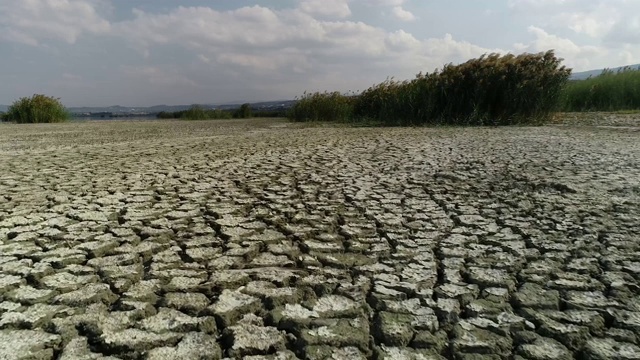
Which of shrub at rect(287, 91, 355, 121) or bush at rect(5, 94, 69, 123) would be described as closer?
shrub at rect(287, 91, 355, 121)

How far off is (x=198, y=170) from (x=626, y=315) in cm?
342

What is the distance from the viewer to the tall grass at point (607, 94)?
1322 cm

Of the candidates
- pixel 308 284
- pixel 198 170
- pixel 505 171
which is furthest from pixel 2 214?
pixel 505 171

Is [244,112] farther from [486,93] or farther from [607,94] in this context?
[607,94]

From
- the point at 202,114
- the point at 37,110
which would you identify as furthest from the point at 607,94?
the point at 37,110

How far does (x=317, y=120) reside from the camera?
14664 millimetres

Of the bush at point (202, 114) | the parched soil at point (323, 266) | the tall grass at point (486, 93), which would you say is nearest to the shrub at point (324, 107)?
the tall grass at point (486, 93)

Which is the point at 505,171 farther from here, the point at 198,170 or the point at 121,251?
the point at 121,251

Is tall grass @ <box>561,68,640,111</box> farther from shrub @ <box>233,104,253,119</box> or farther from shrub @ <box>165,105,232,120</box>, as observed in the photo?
shrub @ <box>165,105,232,120</box>

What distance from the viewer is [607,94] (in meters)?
13.5

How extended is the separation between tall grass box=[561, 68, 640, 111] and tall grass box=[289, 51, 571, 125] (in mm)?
4219

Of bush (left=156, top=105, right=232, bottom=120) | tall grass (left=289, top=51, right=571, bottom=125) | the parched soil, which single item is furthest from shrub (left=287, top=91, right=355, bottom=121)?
the parched soil

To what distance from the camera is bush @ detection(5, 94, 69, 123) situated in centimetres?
1577

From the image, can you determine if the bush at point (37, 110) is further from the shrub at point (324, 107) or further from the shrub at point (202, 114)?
the shrub at point (324, 107)
